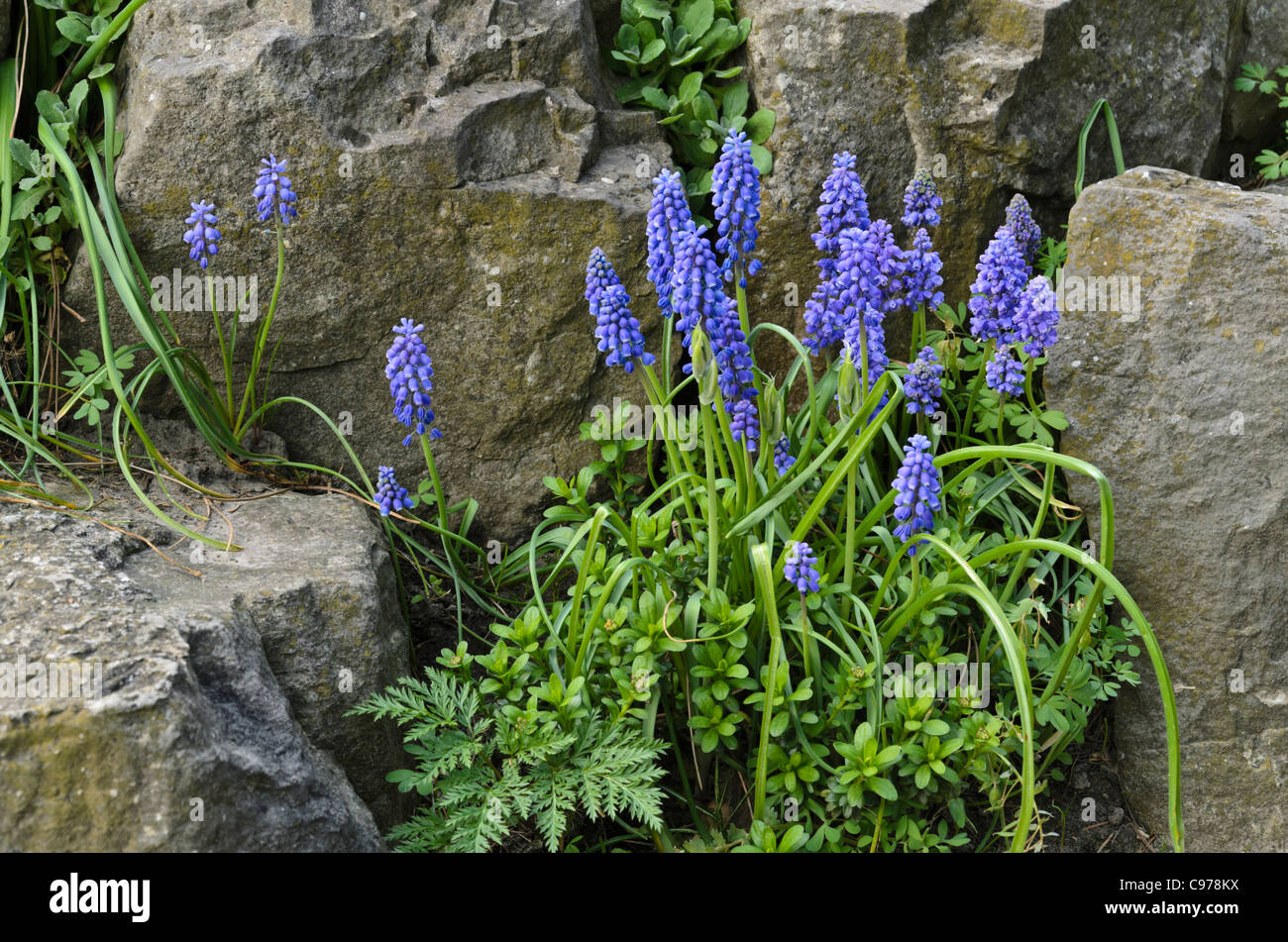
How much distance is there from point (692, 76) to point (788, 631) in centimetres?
236

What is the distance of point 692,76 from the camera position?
4.36m

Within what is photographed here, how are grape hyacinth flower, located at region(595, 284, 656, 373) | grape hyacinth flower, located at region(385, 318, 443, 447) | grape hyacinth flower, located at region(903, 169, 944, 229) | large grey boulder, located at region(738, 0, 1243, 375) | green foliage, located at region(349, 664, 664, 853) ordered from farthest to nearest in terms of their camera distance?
large grey boulder, located at region(738, 0, 1243, 375) → grape hyacinth flower, located at region(903, 169, 944, 229) → grape hyacinth flower, located at region(385, 318, 443, 447) → grape hyacinth flower, located at region(595, 284, 656, 373) → green foliage, located at region(349, 664, 664, 853)

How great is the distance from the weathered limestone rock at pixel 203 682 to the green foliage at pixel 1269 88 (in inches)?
163

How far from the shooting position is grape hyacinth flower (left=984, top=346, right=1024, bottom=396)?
11.4ft

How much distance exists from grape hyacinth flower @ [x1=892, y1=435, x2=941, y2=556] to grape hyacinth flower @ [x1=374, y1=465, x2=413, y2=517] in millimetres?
1605

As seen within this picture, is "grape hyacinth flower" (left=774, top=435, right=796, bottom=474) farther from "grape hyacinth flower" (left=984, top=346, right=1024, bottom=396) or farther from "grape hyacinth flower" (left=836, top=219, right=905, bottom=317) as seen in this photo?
"grape hyacinth flower" (left=984, top=346, right=1024, bottom=396)

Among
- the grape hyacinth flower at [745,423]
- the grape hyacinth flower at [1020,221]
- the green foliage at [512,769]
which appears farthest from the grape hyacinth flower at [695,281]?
the grape hyacinth flower at [1020,221]

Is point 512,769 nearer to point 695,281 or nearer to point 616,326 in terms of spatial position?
point 616,326

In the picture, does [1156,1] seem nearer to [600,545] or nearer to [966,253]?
[966,253]

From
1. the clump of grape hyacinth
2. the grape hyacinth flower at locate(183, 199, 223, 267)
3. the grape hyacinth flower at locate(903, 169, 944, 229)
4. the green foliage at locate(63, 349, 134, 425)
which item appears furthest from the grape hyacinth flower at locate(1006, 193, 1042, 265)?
the green foliage at locate(63, 349, 134, 425)

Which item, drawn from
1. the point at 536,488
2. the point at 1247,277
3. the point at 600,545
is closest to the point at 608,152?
the point at 536,488

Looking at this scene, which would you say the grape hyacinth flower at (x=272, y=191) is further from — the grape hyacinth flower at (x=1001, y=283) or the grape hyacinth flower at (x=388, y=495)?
the grape hyacinth flower at (x=1001, y=283)

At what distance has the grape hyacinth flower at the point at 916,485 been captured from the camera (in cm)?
292

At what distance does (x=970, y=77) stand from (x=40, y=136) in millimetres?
3410
